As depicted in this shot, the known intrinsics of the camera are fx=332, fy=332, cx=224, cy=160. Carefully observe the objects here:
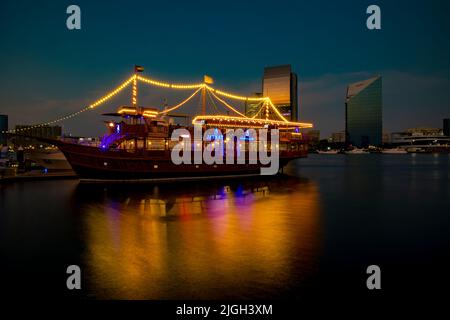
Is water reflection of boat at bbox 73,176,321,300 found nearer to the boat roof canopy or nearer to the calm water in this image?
the calm water

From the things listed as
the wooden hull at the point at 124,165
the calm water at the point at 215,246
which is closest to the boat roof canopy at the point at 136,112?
the wooden hull at the point at 124,165

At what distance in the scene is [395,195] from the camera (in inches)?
1178

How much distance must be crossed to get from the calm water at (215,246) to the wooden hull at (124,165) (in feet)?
26.9

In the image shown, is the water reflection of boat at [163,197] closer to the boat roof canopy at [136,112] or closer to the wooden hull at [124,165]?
the wooden hull at [124,165]

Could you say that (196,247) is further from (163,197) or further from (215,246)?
(163,197)

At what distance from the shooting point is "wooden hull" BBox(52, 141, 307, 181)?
3200cm

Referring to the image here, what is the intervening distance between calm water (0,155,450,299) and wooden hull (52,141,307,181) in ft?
26.9

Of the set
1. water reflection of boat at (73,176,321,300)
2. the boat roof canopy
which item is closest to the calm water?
water reflection of boat at (73,176,321,300)

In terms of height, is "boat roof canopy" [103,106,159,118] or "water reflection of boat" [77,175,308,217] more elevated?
"boat roof canopy" [103,106,159,118]

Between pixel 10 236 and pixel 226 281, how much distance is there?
35.0ft

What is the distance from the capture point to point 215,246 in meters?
12.6

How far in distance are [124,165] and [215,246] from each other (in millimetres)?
23251

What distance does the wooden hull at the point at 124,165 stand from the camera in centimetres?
3200
